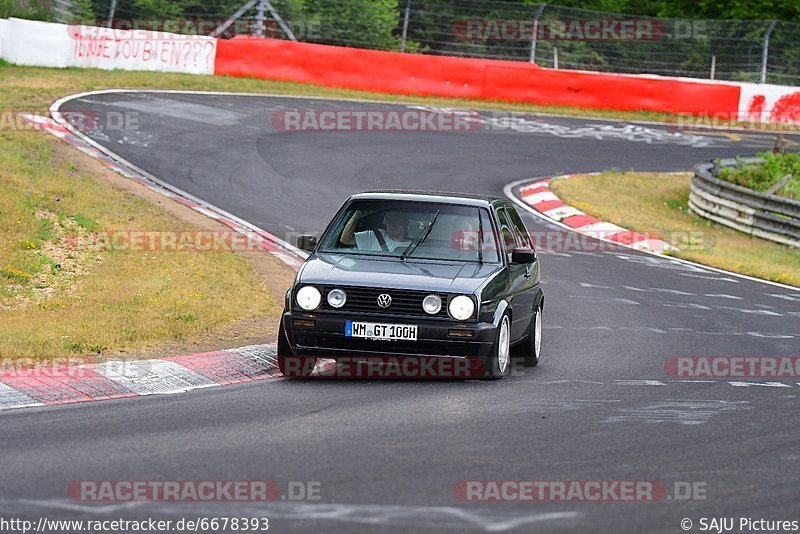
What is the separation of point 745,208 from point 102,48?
16.5 metres

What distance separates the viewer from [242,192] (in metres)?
18.9

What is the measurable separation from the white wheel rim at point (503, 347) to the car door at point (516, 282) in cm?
24

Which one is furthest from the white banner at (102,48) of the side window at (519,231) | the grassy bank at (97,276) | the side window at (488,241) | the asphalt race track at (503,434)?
the side window at (488,241)

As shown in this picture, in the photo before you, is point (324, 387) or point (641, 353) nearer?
point (324, 387)

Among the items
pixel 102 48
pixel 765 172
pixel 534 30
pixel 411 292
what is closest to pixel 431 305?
pixel 411 292

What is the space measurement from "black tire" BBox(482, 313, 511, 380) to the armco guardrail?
1156 centimetres

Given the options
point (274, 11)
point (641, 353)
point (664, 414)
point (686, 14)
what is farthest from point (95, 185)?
point (686, 14)

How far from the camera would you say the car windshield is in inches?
383

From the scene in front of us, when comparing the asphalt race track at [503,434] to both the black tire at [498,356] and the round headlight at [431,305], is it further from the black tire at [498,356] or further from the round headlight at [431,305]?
the round headlight at [431,305]

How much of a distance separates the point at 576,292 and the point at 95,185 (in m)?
6.94

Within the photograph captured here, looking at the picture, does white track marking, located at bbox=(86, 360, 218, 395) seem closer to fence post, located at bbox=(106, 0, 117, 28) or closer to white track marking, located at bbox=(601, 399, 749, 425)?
white track marking, located at bbox=(601, 399, 749, 425)

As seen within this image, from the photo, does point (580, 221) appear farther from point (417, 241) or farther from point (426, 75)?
point (426, 75)

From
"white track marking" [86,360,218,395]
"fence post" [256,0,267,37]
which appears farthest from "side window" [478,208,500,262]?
"fence post" [256,0,267,37]

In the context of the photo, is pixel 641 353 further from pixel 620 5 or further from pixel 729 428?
pixel 620 5
